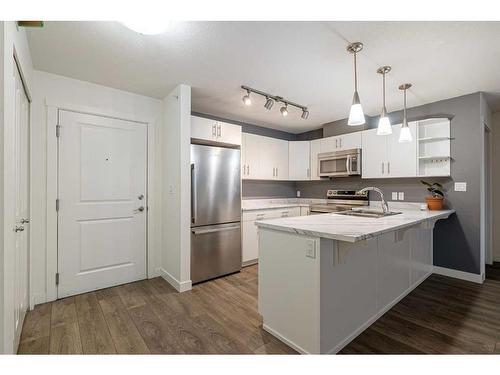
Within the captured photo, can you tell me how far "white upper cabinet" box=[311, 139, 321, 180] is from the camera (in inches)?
174

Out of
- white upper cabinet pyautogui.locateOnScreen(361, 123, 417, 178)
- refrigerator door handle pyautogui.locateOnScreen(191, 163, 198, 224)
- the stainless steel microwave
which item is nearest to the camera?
refrigerator door handle pyautogui.locateOnScreen(191, 163, 198, 224)

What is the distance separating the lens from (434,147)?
3.33 meters

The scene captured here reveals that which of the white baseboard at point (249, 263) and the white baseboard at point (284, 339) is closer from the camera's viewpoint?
the white baseboard at point (284, 339)

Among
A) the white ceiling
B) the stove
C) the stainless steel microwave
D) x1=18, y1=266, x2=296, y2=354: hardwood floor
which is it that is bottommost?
x1=18, y1=266, x2=296, y2=354: hardwood floor

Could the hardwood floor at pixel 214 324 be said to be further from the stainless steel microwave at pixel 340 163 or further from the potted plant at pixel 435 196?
the stainless steel microwave at pixel 340 163

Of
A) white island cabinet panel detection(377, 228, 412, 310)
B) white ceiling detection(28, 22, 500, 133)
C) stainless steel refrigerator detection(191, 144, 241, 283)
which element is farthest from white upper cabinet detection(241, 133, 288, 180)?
white island cabinet panel detection(377, 228, 412, 310)

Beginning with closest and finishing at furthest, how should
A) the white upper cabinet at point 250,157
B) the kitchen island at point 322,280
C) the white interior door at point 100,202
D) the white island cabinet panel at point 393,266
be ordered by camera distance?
A: the kitchen island at point 322,280
the white island cabinet panel at point 393,266
the white interior door at point 100,202
the white upper cabinet at point 250,157

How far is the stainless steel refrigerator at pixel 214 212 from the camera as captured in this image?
9.71ft

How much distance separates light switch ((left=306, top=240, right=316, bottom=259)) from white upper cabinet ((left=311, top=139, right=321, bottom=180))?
9.86ft

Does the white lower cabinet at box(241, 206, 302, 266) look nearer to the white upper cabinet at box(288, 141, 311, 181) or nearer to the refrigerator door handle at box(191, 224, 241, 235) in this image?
the refrigerator door handle at box(191, 224, 241, 235)

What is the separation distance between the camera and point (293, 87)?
282cm

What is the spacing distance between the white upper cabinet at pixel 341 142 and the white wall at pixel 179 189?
8.39 ft

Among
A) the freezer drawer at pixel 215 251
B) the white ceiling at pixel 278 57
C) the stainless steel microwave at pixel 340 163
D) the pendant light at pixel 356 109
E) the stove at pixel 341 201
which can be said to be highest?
the white ceiling at pixel 278 57

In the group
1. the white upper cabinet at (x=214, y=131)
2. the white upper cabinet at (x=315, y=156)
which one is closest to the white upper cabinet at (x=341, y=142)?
the white upper cabinet at (x=315, y=156)
